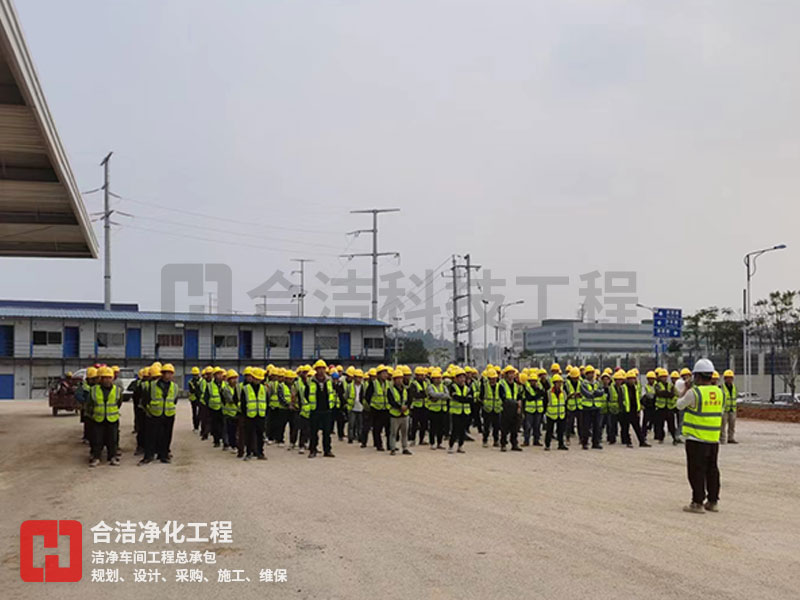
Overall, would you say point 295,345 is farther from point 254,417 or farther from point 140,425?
point 254,417

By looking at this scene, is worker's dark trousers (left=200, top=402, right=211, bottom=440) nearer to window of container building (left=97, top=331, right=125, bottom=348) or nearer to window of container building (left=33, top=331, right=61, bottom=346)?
window of container building (left=33, top=331, right=61, bottom=346)

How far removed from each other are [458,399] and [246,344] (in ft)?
148

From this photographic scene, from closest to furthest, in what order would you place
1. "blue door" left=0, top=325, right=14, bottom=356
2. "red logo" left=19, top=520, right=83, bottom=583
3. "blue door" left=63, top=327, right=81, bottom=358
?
"red logo" left=19, top=520, right=83, bottom=583
"blue door" left=0, top=325, right=14, bottom=356
"blue door" left=63, top=327, right=81, bottom=358

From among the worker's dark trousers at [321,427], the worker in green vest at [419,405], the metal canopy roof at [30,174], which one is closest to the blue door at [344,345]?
the metal canopy roof at [30,174]

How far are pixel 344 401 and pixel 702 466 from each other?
11.2m

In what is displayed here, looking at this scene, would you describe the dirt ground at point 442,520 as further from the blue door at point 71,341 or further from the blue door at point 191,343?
the blue door at point 191,343

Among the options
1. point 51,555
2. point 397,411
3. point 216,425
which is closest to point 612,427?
point 397,411

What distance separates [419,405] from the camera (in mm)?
19219

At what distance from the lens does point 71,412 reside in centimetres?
3369

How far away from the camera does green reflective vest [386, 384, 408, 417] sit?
17734mm

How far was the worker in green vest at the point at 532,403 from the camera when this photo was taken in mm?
18766

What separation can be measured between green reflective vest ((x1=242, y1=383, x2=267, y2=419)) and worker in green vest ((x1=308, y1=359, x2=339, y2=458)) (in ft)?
4.05

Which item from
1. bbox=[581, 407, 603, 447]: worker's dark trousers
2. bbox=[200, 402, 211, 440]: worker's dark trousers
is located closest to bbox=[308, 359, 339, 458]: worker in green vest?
bbox=[200, 402, 211, 440]: worker's dark trousers

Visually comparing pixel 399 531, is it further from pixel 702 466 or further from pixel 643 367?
pixel 643 367
